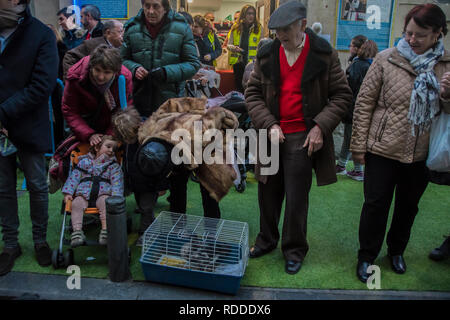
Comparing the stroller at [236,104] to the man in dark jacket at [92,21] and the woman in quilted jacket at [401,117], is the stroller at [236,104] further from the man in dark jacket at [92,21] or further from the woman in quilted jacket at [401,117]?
the woman in quilted jacket at [401,117]

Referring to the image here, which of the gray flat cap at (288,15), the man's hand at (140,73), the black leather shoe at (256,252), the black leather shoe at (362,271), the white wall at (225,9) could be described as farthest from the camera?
the white wall at (225,9)

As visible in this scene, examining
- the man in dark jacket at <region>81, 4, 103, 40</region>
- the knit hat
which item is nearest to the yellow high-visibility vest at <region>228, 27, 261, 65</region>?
the man in dark jacket at <region>81, 4, 103, 40</region>

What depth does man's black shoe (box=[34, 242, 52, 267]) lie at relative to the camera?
3164 millimetres

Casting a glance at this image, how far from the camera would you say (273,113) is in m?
3.07

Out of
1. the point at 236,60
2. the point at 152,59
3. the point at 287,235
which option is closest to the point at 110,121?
the point at 152,59

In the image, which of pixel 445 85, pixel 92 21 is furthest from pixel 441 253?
pixel 92 21

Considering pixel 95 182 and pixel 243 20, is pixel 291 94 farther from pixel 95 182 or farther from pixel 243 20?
pixel 243 20

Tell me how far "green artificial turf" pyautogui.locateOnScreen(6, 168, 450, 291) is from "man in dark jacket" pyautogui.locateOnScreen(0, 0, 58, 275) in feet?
1.25

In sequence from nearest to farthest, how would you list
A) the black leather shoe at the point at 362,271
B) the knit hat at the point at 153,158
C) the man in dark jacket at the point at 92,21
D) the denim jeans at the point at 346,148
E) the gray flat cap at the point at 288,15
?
the knit hat at the point at 153,158 → the gray flat cap at the point at 288,15 → the black leather shoe at the point at 362,271 → the man in dark jacket at the point at 92,21 → the denim jeans at the point at 346,148

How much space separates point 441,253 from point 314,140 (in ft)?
5.61

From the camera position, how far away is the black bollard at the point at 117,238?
9.07ft

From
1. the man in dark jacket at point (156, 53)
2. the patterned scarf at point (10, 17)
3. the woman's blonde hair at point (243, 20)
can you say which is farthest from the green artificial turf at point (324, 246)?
the woman's blonde hair at point (243, 20)

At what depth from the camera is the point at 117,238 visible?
2826mm

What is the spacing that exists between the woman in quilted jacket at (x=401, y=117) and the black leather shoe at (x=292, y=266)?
48 centimetres
